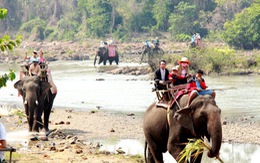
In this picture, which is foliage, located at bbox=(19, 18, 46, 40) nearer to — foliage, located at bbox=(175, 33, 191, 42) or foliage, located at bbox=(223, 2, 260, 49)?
foliage, located at bbox=(175, 33, 191, 42)

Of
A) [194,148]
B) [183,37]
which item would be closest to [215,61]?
[183,37]

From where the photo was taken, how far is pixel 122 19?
215 ft

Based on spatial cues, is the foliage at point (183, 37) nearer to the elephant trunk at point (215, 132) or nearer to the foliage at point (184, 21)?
the foliage at point (184, 21)

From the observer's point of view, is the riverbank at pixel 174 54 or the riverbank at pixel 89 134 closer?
the riverbank at pixel 89 134

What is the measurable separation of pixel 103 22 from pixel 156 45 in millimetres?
20464

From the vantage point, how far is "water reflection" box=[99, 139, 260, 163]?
14.7 meters

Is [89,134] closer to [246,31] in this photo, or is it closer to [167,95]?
[167,95]

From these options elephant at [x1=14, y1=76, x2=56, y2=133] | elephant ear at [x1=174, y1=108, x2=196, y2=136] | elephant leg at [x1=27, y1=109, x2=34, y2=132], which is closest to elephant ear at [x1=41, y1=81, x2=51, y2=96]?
elephant at [x1=14, y1=76, x2=56, y2=133]

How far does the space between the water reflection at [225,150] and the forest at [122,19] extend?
1393 inches

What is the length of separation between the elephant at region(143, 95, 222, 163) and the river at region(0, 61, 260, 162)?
375 centimetres

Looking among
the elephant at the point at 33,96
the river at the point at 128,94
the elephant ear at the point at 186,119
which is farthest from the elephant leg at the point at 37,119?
the elephant ear at the point at 186,119

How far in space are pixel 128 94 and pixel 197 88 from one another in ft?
58.7

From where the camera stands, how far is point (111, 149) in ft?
52.9

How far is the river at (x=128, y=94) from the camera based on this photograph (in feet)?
75.1
